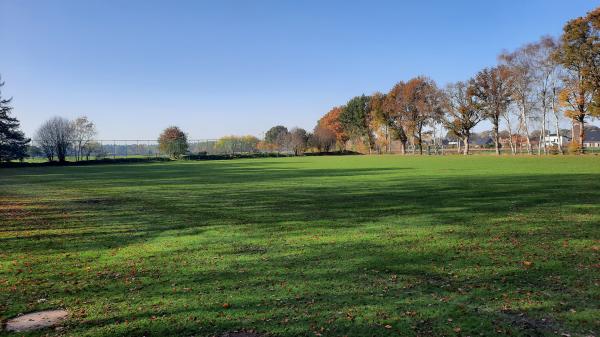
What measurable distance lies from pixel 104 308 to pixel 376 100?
82.0 metres

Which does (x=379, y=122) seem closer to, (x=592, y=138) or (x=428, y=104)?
(x=428, y=104)

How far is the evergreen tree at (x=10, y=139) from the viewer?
54031mm

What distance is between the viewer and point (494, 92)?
59094 millimetres

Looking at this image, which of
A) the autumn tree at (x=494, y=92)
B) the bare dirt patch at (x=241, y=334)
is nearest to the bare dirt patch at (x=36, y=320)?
the bare dirt patch at (x=241, y=334)

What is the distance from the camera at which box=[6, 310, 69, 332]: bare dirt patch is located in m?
4.29

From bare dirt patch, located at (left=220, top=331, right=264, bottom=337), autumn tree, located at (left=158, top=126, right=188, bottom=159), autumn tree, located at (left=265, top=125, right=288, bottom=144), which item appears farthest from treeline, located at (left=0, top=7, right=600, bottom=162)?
bare dirt patch, located at (left=220, top=331, right=264, bottom=337)

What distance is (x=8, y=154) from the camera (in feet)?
178

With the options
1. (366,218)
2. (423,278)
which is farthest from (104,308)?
(366,218)

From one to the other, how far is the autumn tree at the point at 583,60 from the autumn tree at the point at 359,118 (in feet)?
154

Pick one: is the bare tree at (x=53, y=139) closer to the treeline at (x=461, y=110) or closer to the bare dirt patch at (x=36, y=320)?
the treeline at (x=461, y=110)

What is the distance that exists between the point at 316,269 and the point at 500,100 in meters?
60.8

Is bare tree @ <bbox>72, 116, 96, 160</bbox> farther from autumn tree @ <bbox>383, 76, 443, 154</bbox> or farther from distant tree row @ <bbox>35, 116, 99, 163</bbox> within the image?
autumn tree @ <bbox>383, 76, 443, 154</bbox>

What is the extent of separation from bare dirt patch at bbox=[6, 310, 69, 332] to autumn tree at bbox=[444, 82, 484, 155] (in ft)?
214

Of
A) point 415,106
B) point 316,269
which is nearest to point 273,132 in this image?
point 415,106
